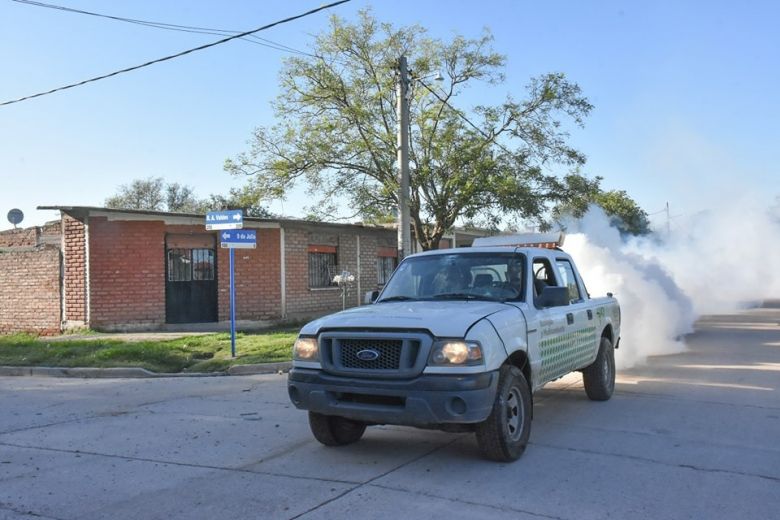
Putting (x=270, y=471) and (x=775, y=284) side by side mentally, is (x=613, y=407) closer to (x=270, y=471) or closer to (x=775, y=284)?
(x=270, y=471)

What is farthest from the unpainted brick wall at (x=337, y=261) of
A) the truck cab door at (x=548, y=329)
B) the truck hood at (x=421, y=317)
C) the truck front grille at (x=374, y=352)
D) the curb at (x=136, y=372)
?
the truck front grille at (x=374, y=352)

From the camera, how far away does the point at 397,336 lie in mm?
5105

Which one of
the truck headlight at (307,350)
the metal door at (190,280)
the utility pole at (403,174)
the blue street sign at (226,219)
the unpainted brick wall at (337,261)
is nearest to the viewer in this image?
the truck headlight at (307,350)

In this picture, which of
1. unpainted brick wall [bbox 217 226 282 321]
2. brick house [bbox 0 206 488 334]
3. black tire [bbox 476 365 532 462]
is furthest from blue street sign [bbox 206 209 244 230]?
black tire [bbox 476 365 532 462]

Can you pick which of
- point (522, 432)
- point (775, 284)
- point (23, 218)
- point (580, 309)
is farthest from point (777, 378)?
point (775, 284)

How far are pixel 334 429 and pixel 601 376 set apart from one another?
12.3 ft

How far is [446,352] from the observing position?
5000 millimetres

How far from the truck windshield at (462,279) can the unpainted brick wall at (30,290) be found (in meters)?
13.8

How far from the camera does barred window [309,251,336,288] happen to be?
20.2m

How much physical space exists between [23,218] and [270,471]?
21.1 metres

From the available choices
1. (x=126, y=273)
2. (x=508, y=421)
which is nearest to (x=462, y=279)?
(x=508, y=421)

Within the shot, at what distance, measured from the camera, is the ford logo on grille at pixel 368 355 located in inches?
204

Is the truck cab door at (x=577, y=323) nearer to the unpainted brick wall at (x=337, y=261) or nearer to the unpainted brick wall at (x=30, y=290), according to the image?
the unpainted brick wall at (x=337, y=261)

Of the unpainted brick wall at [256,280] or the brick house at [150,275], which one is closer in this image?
the brick house at [150,275]
